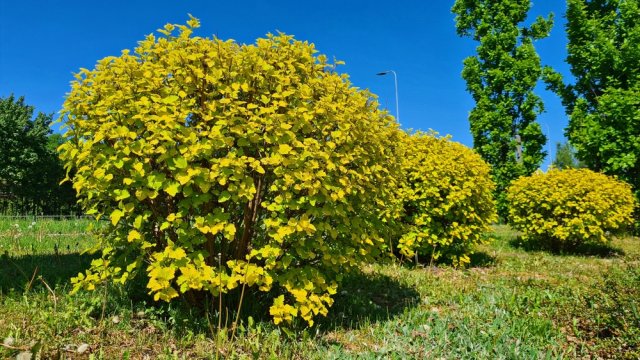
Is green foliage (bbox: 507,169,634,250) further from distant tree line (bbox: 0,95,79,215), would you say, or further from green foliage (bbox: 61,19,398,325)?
distant tree line (bbox: 0,95,79,215)

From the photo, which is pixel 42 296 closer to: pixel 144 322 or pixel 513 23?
pixel 144 322

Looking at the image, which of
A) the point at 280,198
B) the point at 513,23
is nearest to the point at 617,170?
the point at 513,23

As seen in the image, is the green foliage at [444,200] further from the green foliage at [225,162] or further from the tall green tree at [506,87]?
the tall green tree at [506,87]

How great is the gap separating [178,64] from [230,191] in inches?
48.1

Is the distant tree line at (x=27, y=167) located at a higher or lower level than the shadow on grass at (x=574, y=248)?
higher

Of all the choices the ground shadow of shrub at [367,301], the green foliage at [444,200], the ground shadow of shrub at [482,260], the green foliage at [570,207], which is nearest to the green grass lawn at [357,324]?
the ground shadow of shrub at [367,301]

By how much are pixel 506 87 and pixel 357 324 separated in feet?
45.3

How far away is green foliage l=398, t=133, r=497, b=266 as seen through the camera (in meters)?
7.59

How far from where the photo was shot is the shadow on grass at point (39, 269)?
472cm

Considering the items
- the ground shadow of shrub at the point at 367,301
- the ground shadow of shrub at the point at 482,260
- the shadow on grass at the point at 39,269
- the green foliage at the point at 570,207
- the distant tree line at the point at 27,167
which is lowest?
the ground shadow of shrub at the point at 367,301

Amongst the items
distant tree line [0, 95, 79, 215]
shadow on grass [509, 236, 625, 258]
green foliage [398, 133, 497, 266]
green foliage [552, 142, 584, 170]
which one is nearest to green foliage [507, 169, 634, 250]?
shadow on grass [509, 236, 625, 258]

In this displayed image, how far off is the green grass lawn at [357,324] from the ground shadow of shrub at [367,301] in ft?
0.05

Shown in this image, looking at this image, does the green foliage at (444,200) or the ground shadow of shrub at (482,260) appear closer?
the green foliage at (444,200)

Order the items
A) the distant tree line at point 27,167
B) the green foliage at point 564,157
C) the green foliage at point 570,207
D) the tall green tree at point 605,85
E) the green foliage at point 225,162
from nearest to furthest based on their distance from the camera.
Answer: the green foliage at point 225,162 → the green foliage at point 570,207 → the tall green tree at point 605,85 → the distant tree line at point 27,167 → the green foliage at point 564,157
